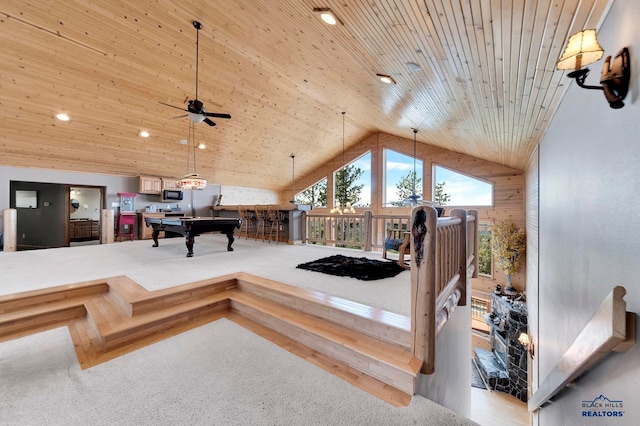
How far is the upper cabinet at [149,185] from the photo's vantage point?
25.7 ft

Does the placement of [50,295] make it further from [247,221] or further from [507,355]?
[507,355]

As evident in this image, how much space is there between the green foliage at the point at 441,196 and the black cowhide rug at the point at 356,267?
5433 mm

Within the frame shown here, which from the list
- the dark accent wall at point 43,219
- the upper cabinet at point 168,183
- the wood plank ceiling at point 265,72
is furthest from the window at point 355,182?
the dark accent wall at point 43,219

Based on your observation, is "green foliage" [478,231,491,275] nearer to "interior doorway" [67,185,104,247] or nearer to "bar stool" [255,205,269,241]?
"bar stool" [255,205,269,241]

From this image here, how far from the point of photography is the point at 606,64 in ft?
4.69

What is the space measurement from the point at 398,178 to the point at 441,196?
1.70 m

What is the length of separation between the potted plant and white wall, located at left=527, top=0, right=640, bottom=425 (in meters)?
4.72

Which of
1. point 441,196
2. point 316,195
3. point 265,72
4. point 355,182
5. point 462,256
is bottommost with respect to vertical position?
point 462,256

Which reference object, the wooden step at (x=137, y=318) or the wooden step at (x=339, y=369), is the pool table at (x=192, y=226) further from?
the wooden step at (x=339, y=369)

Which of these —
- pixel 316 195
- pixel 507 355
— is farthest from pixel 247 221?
pixel 507 355

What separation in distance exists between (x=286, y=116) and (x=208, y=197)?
15.3ft

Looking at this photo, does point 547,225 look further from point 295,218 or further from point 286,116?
point 286,116

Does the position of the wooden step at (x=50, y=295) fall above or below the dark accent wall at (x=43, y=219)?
below

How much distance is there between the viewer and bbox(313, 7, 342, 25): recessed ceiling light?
2887 millimetres
